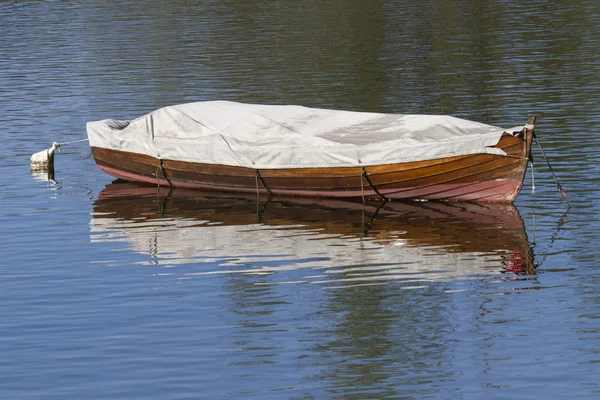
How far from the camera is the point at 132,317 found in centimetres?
2450

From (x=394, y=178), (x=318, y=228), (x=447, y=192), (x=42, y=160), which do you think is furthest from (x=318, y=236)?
(x=42, y=160)

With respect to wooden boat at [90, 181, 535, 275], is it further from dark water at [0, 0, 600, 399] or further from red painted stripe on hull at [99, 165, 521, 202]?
red painted stripe on hull at [99, 165, 521, 202]

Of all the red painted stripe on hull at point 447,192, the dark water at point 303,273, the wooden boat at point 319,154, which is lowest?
the dark water at point 303,273

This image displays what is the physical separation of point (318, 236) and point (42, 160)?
1348 cm

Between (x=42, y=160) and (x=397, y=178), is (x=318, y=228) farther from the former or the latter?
(x=42, y=160)

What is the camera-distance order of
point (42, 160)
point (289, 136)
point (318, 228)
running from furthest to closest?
point (42, 160) < point (289, 136) < point (318, 228)

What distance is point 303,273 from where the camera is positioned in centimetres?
2741

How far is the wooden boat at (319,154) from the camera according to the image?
3350 cm

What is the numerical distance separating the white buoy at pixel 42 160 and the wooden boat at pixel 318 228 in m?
4.14

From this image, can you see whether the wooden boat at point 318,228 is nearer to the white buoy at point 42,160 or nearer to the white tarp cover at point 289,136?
the white tarp cover at point 289,136

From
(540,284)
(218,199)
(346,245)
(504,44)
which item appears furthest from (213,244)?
(504,44)

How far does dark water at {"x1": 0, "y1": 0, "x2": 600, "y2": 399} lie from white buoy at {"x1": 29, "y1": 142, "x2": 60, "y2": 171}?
1.25 ft

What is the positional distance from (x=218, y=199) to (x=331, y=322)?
1356cm

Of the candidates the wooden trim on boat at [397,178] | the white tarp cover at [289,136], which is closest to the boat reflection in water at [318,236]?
the wooden trim on boat at [397,178]
